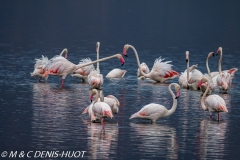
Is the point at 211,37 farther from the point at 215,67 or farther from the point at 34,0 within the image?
the point at 34,0

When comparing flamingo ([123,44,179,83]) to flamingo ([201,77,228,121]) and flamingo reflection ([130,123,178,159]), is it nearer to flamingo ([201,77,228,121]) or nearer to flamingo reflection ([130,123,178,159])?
flamingo ([201,77,228,121])

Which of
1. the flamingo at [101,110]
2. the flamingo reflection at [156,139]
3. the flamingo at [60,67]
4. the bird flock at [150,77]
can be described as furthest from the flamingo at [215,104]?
the flamingo at [60,67]

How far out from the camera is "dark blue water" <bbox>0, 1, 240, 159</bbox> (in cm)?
1335

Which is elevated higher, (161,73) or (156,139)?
(161,73)

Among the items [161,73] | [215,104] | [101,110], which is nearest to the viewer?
[101,110]

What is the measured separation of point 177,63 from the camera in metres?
26.3

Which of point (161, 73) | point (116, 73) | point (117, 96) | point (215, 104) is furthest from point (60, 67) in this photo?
point (215, 104)

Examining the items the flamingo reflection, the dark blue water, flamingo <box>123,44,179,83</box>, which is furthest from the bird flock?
the flamingo reflection

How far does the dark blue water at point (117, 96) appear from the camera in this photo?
1335 cm

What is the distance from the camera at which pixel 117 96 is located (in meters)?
18.7

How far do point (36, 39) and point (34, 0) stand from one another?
3949 cm

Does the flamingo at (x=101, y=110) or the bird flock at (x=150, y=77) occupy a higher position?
the bird flock at (x=150, y=77)

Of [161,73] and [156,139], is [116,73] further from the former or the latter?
[156,139]

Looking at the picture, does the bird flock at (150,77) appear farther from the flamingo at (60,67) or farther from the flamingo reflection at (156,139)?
the flamingo reflection at (156,139)
